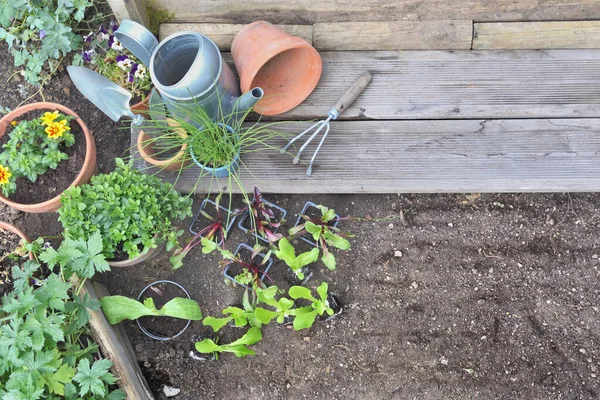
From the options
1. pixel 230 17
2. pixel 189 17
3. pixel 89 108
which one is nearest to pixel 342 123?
pixel 230 17

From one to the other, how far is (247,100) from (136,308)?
2.97 feet

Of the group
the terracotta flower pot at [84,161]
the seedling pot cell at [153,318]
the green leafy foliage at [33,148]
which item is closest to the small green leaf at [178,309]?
the seedling pot cell at [153,318]

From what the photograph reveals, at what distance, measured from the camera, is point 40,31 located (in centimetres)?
230

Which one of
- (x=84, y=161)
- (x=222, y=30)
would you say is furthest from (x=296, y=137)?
(x=84, y=161)

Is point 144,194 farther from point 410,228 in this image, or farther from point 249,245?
point 410,228

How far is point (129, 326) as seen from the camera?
2283mm

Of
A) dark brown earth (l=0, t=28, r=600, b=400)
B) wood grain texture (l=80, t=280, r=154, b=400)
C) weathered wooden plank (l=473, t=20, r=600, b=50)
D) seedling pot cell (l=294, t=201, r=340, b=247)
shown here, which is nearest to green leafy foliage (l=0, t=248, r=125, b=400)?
wood grain texture (l=80, t=280, r=154, b=400)

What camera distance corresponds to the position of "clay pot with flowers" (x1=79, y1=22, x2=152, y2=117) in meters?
2.21

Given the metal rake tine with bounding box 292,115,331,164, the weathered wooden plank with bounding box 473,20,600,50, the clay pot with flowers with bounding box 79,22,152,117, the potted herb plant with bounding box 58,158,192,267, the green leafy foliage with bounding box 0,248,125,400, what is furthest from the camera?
the clay pot with flowers with bounding box 79,22,152,117

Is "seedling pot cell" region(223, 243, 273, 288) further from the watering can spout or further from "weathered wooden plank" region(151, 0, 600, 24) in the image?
"weathered wooden plank" region(151, 0, 600, 24)

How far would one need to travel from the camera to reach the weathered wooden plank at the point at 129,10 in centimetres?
202

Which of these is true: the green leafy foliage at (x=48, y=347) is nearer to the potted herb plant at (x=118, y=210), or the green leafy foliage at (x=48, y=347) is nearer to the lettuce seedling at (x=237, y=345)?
the potted herb plant at (x=118, y=210)

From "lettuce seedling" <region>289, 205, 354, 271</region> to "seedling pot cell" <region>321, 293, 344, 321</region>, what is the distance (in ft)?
0.60

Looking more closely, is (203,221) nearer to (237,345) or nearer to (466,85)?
(237,345)
